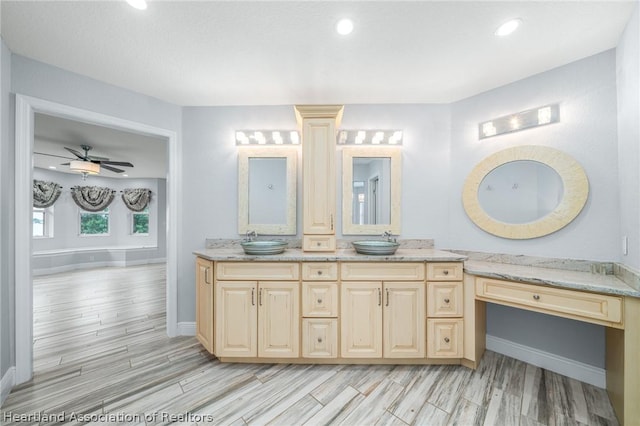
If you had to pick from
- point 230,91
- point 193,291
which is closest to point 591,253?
point 230,91

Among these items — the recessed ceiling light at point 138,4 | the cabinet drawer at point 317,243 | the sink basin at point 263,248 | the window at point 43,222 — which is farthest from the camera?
the window at point 43,222

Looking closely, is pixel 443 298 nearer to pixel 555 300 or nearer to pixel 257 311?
pixel 555 300

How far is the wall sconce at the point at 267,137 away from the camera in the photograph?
102 inches

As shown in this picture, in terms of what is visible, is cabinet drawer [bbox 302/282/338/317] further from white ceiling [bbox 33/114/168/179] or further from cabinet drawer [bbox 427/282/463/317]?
white ceiling [bbox 33/114/168/179]

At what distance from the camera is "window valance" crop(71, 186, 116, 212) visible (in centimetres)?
599

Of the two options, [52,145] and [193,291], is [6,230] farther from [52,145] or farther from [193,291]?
[52,145]

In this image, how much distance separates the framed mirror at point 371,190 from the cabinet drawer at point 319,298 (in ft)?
2.36

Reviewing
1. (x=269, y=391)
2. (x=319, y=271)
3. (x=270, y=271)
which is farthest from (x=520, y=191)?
(x=269, y=391)

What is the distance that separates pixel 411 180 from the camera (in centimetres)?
262

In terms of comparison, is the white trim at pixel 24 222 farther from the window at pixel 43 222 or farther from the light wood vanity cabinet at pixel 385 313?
the window at pixel 43 222

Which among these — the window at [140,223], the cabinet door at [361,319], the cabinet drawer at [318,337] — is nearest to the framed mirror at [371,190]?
the cabinet door at [361,319]

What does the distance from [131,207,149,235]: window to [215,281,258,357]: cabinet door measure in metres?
6.43

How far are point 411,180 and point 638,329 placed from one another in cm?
180

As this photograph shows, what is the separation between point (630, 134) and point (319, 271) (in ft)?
7.61
